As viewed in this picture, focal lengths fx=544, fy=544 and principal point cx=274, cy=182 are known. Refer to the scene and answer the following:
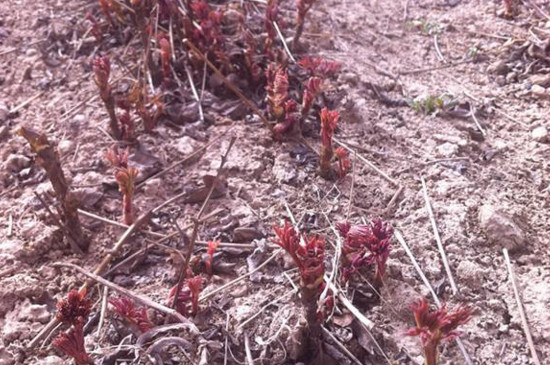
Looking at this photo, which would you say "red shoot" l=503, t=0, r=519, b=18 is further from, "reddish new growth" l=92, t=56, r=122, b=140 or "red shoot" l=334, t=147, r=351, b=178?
"reddish new growth" l=92, t=56, r=122, b=140

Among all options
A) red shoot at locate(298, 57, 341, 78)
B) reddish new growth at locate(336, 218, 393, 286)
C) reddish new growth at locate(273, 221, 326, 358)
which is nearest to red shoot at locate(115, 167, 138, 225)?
reddish new growth at locate(273, 221, 326, 358)

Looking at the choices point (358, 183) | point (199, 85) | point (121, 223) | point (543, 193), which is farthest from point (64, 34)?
point (543, 193)

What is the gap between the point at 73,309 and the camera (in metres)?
1.91

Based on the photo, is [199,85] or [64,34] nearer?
[199,85]

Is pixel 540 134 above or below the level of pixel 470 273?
above

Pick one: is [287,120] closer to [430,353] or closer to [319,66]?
[319,66]

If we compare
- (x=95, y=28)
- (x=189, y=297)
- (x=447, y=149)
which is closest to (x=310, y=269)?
(x=189, y=297)

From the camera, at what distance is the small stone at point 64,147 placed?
115 inches

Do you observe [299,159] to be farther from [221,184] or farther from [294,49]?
[294,49]

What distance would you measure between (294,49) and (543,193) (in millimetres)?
1726

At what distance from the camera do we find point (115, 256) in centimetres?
238

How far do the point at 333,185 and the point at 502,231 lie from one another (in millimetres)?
804

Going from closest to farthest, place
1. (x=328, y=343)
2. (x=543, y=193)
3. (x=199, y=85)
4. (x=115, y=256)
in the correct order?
(x=328, y=343)
(x=115, y=256)
(x=543, y=193)
(x=199, y=85)

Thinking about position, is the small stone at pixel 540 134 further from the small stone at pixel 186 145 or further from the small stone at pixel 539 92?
the small stone at pixel 186 145
